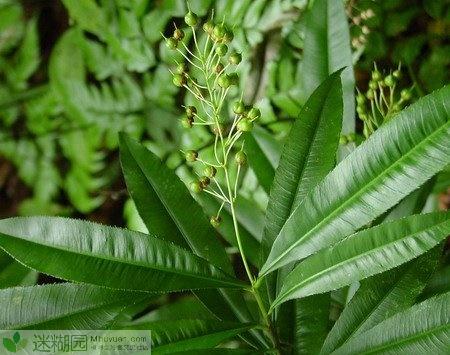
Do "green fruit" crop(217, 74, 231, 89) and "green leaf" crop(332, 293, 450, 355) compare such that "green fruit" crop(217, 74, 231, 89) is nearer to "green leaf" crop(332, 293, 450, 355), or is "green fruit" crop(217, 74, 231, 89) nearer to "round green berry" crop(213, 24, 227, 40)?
"round green berry" crop(213, 24, 227, 40)

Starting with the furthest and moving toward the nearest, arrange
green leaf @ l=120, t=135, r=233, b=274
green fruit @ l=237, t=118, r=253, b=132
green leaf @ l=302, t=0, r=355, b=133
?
green leaf @ l=302, t=0, r=355, b=133 < green leaf @ l=120, t=135, r=233, b=274 < green fruit @ l=237, t=118, r=253, b=132

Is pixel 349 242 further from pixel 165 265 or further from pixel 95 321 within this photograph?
pixel 95 321

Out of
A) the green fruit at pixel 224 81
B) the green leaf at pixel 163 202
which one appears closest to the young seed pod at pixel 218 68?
the green fruit at pixel 224 81

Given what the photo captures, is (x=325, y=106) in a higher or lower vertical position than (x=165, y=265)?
higher

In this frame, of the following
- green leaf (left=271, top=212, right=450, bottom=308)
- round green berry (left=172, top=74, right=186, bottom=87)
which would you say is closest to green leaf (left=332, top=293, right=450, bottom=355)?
green leaf (left=271, top=212, right=450, bottom=308)

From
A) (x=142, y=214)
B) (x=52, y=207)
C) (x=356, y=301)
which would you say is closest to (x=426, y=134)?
(x=356, y=301)

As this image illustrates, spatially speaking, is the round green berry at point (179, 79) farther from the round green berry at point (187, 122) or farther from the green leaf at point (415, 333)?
the green leaf at point (415, 333)

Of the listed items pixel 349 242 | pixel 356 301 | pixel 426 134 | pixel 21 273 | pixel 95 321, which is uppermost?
pixel 426 134
